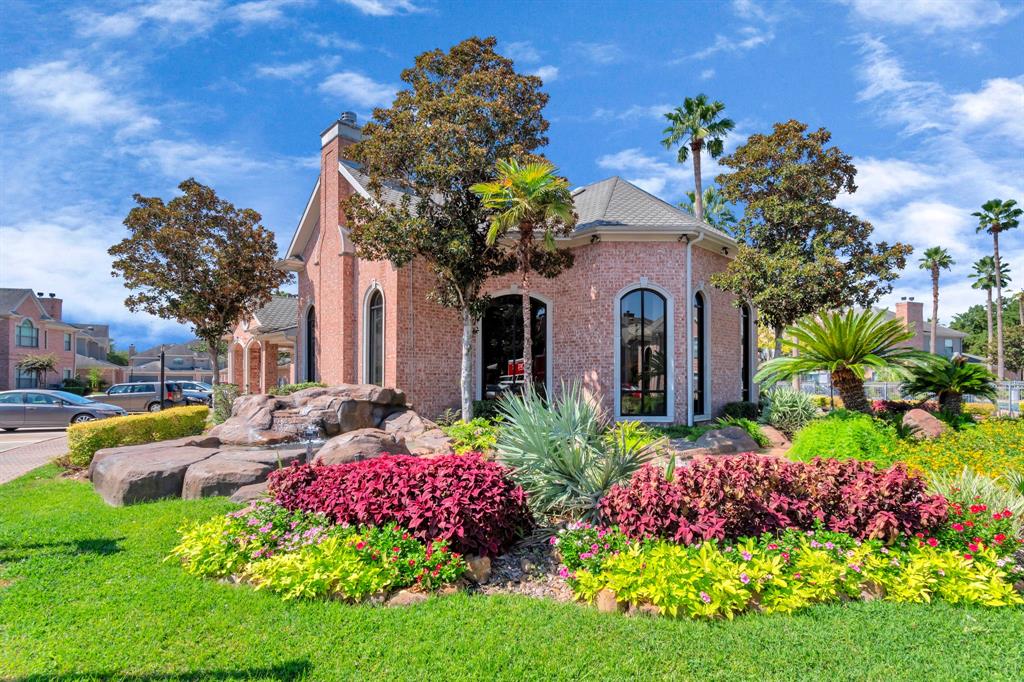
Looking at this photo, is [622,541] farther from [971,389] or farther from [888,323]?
[971,389]

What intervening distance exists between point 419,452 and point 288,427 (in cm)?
381

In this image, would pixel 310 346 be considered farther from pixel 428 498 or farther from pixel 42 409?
pixel 428 498

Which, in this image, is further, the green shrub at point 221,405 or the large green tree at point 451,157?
the green shrub at point 221,405

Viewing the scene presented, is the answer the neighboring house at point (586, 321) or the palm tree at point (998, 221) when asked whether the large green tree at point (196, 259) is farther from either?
the palm tree at point (998, 221)

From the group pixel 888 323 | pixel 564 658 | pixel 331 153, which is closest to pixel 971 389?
pixel 888 323

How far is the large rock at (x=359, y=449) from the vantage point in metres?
7.91

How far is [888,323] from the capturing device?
9.85 m

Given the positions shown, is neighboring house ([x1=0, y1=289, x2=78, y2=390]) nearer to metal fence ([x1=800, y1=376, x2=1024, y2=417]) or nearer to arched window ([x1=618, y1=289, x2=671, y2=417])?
arched window ([x1=618, y1=289, x2=671, y2=417])

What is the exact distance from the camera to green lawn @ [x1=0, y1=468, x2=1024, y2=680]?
11.7 feet

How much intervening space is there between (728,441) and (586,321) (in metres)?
4.77

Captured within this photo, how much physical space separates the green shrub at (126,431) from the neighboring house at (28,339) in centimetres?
3448

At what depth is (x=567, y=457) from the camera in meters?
6.24

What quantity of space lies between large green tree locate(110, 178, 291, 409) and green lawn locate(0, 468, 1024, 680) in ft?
56.4

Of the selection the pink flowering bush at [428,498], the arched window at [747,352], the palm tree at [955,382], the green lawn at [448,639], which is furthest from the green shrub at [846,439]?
the arched window at [747,352]
